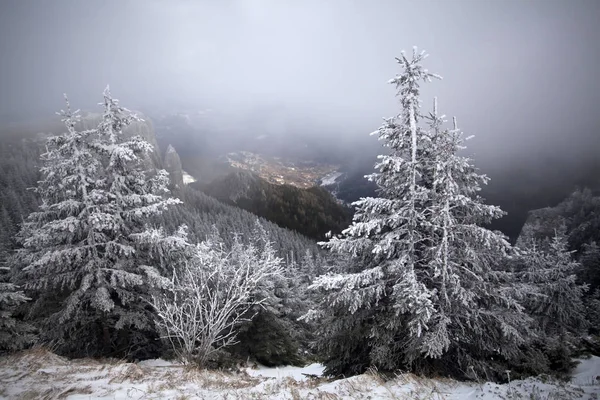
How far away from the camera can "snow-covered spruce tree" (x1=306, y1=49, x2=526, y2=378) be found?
8305mm

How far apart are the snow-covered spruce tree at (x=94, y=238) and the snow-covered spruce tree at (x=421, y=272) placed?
747 cm

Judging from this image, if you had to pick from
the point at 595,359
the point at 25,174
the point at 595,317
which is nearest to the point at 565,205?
the point at 595,317

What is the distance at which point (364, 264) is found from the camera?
998cm

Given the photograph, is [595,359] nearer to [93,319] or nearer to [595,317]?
[93,319]

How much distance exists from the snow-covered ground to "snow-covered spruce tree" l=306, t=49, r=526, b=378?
126 centimetres

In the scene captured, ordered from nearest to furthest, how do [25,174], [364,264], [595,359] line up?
1. [364,264]
2. [595,359]
3. [25,174]

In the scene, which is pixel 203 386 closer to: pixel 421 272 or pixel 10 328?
pixel 421 272

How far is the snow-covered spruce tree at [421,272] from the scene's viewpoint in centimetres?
830

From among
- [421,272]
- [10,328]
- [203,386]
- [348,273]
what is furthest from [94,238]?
[421,272]

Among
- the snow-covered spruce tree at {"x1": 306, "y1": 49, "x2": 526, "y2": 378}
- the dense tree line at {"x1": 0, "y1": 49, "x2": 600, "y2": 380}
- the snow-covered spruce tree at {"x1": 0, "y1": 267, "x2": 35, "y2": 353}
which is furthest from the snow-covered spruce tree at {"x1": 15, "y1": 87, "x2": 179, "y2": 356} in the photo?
the snow-covered spruce tree at {"x1": 306, "y1": 49, "x2": 526, "y2": 378}

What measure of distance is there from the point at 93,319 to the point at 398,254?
11221mm

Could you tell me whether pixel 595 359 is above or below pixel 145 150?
below

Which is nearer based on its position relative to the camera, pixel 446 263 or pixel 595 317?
pixel 446 263

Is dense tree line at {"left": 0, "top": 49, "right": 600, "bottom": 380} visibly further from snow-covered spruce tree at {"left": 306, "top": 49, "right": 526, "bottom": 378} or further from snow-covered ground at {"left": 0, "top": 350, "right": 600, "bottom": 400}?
snow-covered ground at {"left": 0, "top": 350, "right": 600, "bottom": 400}
